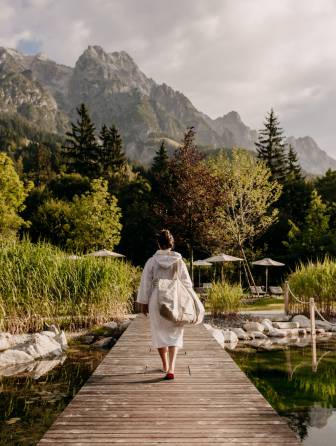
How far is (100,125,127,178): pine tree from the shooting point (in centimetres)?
5074

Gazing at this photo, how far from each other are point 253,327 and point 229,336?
1.51 meters

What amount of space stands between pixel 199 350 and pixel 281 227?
2677cm

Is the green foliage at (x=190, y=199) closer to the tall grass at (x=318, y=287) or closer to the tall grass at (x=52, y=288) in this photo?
the tall grass at (x=318, y=287)

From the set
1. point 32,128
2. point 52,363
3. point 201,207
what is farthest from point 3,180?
point 32,128

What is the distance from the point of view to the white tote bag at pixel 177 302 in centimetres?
539

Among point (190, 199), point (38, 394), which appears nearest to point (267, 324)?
point (190, 199)

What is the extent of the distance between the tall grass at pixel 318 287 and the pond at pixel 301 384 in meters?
2.70

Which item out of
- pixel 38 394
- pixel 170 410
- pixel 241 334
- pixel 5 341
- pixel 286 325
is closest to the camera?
pixel 170 410

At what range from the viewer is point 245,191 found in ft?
84.7

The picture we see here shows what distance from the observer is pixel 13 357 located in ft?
30.9

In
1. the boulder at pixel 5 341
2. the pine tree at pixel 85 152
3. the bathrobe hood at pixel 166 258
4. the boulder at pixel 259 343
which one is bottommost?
the boulder at pixel 259 343

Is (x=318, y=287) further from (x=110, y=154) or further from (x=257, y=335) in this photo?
(x=110, y=154)

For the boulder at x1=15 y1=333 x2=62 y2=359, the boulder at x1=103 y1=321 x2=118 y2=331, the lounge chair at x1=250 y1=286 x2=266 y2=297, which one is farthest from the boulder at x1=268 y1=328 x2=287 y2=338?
the lounge chair at x1=250 y1=286 x2=266 y2=297

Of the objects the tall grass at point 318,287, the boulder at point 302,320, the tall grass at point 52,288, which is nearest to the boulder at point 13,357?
the tall grass at point 52,288
